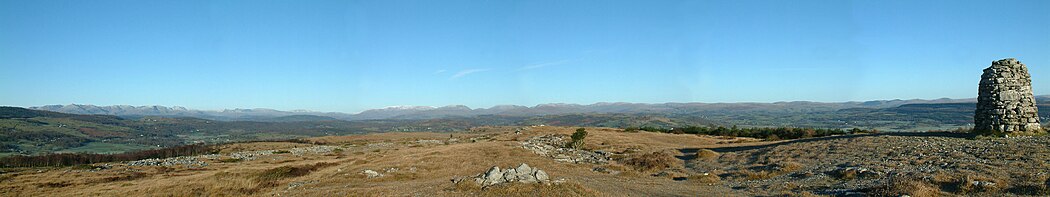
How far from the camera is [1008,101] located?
93.6 ft

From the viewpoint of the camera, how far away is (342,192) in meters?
22.7

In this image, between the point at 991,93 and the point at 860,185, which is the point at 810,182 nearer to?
the point at 860,185

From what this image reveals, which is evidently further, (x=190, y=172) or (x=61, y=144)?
(x=61, y=144)

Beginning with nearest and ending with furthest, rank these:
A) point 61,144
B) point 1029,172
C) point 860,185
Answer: point 1029,172
point 860,185
point 61,144

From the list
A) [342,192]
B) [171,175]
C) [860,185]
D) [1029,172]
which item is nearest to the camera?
[1029,172]

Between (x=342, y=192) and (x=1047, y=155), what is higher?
(x=1047, y=155)

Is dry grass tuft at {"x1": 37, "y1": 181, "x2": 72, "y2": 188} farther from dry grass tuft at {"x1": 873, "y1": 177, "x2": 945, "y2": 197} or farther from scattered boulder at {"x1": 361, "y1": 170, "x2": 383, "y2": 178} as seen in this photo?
dry grass tuft at {"x1": 873, "y1": 177, "x2": 945, "y2": 197}

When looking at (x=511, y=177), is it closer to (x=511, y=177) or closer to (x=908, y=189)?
(x=511, y=177)

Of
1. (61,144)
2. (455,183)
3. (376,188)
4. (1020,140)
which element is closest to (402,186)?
(376,188)

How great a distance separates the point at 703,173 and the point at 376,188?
54.4 ft

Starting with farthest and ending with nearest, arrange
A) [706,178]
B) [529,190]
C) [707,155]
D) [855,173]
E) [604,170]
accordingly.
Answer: [707,155] < [604,170] < [706,178] < [529,190] < [855,173]

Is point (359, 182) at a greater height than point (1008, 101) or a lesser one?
lesser

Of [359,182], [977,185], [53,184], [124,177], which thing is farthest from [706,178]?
[53,184]

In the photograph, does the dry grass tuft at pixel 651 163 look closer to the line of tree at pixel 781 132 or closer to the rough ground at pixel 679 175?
the rough ground at pixel 679 175
